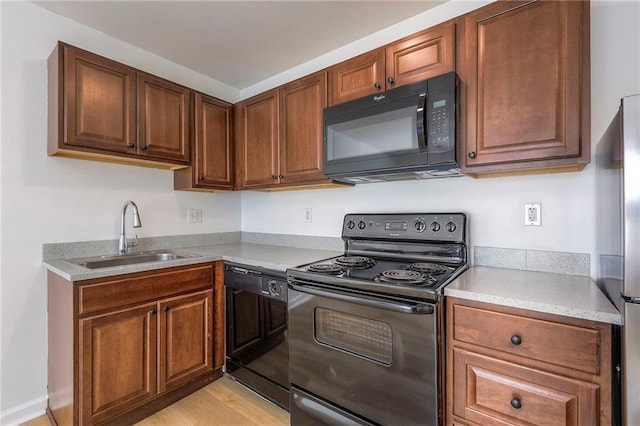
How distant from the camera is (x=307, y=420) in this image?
1.62 meters

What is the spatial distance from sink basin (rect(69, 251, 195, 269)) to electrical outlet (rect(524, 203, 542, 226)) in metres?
2.10

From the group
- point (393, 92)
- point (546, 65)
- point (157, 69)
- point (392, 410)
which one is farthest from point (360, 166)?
point (157, 69)

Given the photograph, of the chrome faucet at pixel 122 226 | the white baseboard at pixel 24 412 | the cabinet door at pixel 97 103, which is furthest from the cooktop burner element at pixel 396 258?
the white baseboard at pixel 24 412

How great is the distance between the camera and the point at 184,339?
2.00 m

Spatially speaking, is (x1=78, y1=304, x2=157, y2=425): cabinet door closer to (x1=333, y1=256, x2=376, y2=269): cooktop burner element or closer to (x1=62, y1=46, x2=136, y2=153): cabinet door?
(x1=62, y1=46, x2=136, y2=153): cabinet door

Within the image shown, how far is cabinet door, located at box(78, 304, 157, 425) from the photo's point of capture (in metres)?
1.57

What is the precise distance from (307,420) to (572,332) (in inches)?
51.0

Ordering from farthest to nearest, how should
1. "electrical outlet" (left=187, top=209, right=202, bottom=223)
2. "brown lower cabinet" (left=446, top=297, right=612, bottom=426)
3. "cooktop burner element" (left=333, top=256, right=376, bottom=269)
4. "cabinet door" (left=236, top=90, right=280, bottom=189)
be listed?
"electrical outlet" (left=187, top=209, right=202, bottom=223) < "cabinet door" (left=236, top=90, right=280, bottom=189) < "cooktop burner element" (left=333, top=256, right=376, bottom=269) < "brown lower cabinet" (left=446, top=297, right=612, bottom=426)

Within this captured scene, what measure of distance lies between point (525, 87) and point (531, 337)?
103 centimetres

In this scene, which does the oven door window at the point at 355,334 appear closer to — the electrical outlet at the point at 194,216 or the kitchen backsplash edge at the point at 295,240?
the kitchen backsplash edge at the point at 295,240


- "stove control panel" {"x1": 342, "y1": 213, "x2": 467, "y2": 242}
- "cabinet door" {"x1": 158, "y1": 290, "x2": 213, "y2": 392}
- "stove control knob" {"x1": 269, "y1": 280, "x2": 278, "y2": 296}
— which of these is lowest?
"cabinet door" {"x1": 158, "y1": 290, "x2": 213, "y2": 392}

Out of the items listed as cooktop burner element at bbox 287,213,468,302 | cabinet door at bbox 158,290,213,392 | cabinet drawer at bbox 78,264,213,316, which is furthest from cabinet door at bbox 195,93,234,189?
cooktop burner element at bbox 287,213,468,302

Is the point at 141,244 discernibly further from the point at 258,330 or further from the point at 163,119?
the point at 258,330

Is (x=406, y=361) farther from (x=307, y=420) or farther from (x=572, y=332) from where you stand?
(x=307, y=420)
